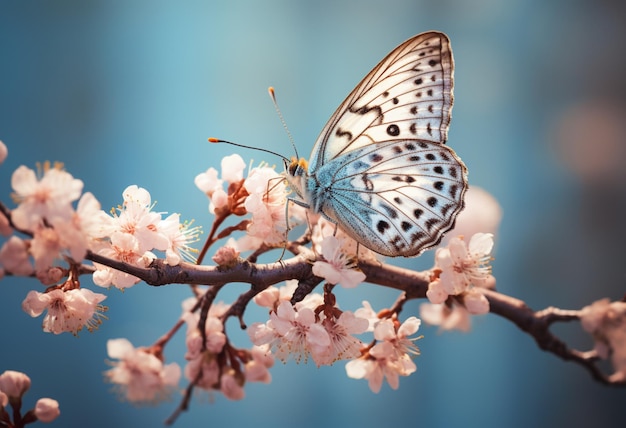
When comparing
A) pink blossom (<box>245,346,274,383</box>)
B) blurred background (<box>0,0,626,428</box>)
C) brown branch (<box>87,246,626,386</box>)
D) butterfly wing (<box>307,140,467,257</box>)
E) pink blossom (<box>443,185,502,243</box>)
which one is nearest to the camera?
brown branch (<box>87,246,626,386</box>)

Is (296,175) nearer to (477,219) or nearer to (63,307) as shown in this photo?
(63,307)

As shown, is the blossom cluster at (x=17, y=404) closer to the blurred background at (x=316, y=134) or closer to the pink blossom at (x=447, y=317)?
the blurred background at (x=316, y=134)

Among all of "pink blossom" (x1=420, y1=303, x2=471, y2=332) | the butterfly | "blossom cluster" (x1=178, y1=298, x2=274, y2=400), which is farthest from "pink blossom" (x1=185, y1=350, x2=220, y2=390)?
"pink blossom" (x1=420, y1=303, x2=471, y2=332)

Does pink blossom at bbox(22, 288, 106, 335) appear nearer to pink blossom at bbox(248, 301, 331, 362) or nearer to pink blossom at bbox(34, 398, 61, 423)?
pink blossom at bbox(34, 398, 61, 423)

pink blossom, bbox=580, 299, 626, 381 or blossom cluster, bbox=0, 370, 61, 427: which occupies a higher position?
pink blossom, bbox=580, 299, 626, 381

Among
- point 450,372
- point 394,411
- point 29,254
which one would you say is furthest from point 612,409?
point 29,254

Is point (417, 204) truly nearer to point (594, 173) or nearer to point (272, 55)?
point (272, 55)

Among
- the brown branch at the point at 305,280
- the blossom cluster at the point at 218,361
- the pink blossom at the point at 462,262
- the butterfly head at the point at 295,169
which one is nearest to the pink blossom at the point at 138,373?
the blossom cluster at the point at 218,361
